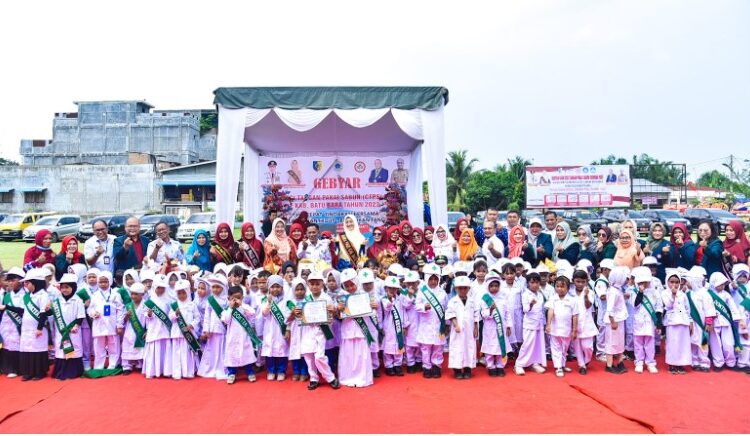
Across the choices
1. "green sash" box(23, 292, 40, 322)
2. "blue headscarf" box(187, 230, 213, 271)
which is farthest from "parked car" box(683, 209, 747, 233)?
"green sash" box(23, 292, 40, 322)

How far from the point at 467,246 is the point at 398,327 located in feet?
6.28

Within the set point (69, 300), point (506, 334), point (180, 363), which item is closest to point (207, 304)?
point (180, 363)

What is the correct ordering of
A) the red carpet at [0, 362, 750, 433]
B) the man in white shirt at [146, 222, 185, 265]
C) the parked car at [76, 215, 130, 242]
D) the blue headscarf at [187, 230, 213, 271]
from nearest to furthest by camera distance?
the red carpet at [0, 362, 750, 433] < the man in white shirt at [146, 222, 185, 265] < the blue headscarf at [187, 230, 213, 271] < the parked car at [76, 215, 130, 242]

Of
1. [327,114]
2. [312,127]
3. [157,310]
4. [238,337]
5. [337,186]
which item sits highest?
[327,114]

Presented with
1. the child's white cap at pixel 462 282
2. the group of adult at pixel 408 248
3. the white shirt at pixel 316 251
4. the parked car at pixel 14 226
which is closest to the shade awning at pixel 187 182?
the parked car at pixel 14 226

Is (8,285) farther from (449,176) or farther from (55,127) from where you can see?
(55,127)

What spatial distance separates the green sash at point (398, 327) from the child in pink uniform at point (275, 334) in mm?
1094

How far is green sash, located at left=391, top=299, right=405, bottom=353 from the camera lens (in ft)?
17.3

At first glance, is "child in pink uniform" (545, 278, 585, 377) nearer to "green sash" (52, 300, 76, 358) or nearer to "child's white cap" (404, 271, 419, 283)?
"child's white cap" (404, 271, 419, 283)

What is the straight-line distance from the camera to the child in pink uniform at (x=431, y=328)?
5281 mm

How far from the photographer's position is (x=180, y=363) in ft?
17.3

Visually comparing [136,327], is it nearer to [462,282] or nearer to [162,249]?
[162,249]

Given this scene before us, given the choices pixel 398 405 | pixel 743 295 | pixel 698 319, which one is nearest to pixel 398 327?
pixel 398 405

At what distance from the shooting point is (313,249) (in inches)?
264
